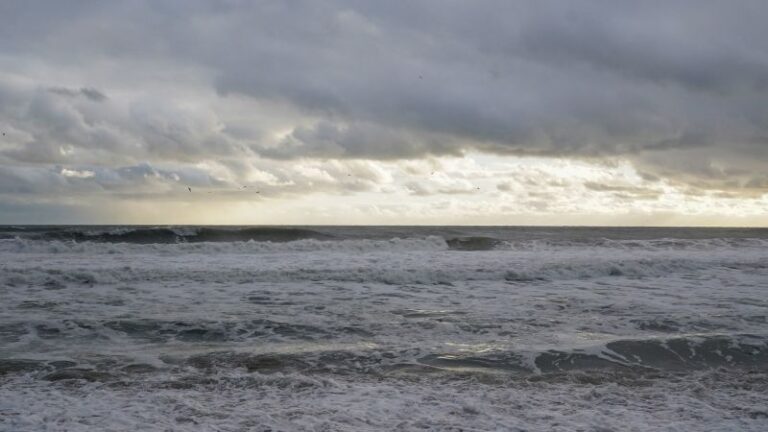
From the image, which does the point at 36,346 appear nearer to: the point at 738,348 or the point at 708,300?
the point at 738,348

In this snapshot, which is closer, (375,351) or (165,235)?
(375,351)

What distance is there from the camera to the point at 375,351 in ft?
25.2

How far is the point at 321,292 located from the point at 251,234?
2559 cm

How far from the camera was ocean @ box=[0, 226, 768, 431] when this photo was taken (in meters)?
5.11

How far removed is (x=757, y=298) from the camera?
42.2ft

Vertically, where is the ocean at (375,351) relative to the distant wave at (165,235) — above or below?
below

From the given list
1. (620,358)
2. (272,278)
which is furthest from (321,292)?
(620,358)

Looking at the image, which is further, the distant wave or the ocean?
the distant wave

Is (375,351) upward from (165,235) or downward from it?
downward

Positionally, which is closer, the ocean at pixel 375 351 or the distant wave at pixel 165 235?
the ocean at pixel 375 351

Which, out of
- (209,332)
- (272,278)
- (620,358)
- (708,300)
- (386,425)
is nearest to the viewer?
(386,425)

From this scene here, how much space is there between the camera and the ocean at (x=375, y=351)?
5109 millimetres

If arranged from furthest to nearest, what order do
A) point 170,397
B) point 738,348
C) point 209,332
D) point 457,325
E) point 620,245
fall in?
1. point 620,245
2. point 457,325
3. point 209,332
4. point 738,348
5. point 170,397

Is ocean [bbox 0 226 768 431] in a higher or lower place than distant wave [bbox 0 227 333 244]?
lower
